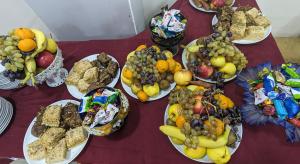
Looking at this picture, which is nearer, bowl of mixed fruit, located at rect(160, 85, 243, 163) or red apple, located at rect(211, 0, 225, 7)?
bowl of mixed fruit, located at rect(160, 85, 243, 163)

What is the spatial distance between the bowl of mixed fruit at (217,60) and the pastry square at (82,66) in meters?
0.44

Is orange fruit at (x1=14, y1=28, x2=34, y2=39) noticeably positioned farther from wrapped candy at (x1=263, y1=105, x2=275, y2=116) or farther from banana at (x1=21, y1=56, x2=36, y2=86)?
wrapped candy at (x1=263, y1=105, x2=275, y2=116)

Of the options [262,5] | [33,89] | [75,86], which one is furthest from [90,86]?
[262,5]

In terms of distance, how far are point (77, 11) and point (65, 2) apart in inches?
3.0

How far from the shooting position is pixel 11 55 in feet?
2.85

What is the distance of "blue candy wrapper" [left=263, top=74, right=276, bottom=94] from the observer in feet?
2.63

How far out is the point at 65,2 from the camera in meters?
1.25

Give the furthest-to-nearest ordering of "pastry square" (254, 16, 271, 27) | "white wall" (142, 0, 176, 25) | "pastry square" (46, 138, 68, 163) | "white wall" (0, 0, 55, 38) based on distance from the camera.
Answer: "white wall" (142, 0, 176, 25), "white wall" (0, 0, 55, 38), "pastry square" (254, 16, 271, 27), "pastry square" (46, 138, 68, 163)

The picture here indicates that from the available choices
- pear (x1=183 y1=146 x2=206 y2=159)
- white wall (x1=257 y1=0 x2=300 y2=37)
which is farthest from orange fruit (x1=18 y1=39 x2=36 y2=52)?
white wall (x1=257 y1=0 x2=300 y2=37)

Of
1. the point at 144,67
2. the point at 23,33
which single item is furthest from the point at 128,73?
Result: the point at 23,33

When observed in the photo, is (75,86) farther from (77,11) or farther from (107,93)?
(77,11)

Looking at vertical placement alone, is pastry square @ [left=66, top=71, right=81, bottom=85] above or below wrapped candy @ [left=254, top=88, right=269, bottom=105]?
above

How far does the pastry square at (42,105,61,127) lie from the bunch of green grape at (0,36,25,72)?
0.19 m

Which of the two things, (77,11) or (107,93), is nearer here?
(107,93)
